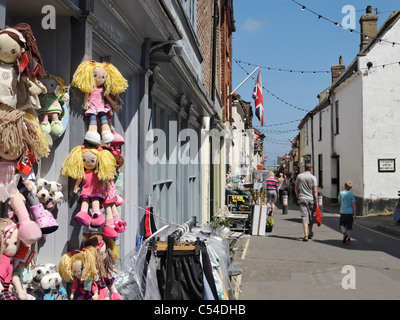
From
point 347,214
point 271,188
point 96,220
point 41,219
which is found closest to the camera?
point 41,219

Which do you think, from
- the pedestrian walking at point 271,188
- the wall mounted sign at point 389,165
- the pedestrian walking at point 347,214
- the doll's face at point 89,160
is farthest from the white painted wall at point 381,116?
the doll's face at point 89,160

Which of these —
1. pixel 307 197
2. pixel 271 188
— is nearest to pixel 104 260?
pixel 307 197

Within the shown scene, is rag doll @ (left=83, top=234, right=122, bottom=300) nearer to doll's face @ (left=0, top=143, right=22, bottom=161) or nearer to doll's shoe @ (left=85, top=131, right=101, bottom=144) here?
doll's shoe @ (left=85, top=131, right=101, bottom=144)

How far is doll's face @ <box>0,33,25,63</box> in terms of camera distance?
1.95 m

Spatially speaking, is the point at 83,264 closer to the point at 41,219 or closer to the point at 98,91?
the point at 41,219

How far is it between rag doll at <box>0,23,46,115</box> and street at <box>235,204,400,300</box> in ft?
14.0

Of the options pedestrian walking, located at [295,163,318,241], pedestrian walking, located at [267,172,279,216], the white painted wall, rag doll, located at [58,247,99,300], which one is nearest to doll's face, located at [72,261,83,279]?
rag doll, located at [58,247,99,300]

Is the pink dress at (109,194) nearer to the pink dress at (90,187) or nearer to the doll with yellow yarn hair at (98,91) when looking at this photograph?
the pink dress at (90,187)

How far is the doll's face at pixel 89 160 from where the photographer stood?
9.04ft

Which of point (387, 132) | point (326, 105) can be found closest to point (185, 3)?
point (387, 132)

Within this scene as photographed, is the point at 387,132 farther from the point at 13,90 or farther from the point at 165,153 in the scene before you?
the point at 13,90

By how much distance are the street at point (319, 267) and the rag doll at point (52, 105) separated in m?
3.86

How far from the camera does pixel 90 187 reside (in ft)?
9.34

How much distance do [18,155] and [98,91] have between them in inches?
44.9
